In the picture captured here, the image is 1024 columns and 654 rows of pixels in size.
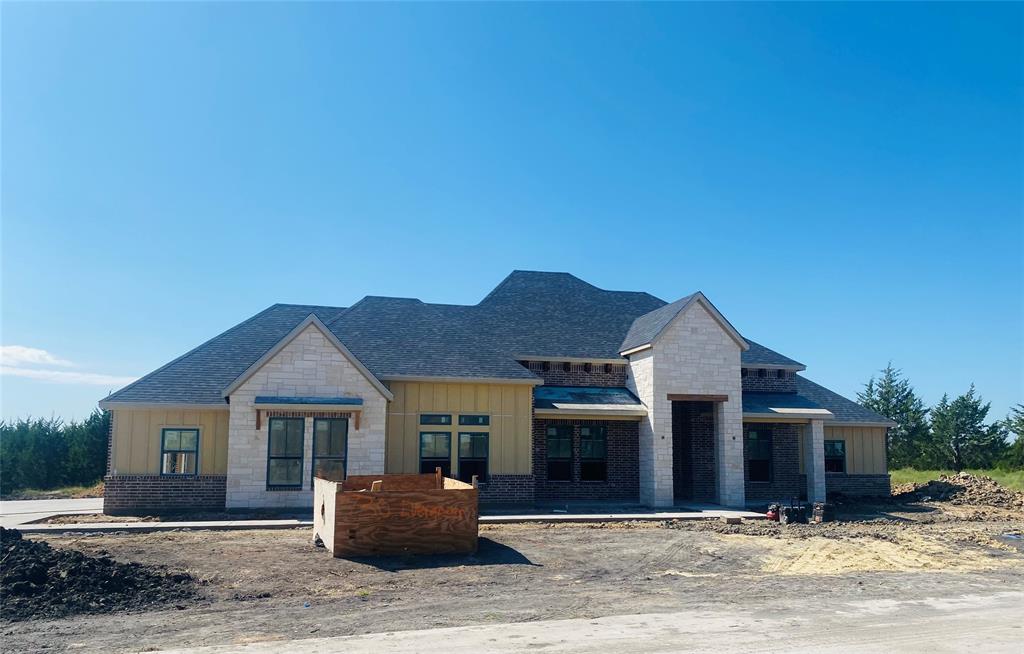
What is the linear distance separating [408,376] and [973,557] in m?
15.0

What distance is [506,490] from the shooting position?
23203 mm

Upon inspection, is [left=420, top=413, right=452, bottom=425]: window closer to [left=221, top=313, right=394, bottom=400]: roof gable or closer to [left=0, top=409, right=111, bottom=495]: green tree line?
[left=221, top=313, right=394, bottom=400]: roof gable

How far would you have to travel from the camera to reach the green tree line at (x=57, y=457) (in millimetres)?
32219

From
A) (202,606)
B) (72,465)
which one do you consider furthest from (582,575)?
(72,465)

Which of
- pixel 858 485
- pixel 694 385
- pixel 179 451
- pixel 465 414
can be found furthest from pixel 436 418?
pixel 858 485

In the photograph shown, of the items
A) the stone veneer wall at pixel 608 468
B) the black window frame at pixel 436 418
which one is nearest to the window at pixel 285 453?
the black window frame at pixel 436 418

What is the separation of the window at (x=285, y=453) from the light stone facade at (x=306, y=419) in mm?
159

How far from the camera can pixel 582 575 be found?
505 inches

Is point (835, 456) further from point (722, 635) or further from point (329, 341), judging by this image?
point (722, 635)

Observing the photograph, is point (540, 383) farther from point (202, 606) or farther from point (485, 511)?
point (202, 606)

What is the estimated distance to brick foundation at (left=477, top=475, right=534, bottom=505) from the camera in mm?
23031

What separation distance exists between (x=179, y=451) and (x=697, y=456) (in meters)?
17.0

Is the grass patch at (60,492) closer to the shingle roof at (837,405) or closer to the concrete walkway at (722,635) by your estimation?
the concrete walkway at (722,635)

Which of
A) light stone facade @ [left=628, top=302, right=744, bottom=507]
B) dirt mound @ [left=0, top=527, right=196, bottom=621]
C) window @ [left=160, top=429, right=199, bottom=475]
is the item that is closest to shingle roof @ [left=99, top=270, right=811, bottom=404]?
window @ [left=160, top=429, right=199, bottom=475]
